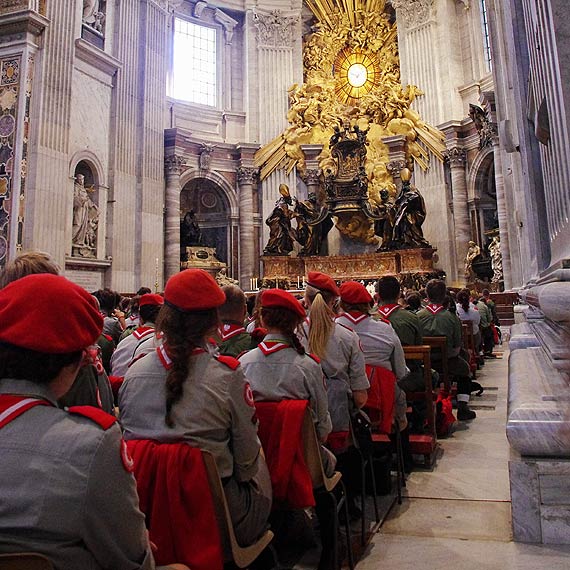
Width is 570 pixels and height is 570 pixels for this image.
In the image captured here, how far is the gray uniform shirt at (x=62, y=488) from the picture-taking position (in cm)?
94

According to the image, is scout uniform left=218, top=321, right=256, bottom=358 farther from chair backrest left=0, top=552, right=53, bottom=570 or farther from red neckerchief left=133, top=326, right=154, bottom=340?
chair backrest left=0, top=552, right=53, bottom=570

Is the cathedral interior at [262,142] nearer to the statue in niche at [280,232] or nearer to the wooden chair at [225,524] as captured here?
the statue in niche at [280,232]

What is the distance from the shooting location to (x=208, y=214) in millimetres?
18500

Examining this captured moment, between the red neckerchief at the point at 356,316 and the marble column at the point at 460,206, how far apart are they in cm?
1362

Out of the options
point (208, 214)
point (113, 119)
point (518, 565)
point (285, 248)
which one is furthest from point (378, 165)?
point (518, 565)

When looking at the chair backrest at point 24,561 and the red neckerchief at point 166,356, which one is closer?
the chair backrest at point 24,561

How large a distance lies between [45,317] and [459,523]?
2496mm

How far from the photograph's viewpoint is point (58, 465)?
947 mm

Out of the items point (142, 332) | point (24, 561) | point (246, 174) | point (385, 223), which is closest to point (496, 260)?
point (385, 223)

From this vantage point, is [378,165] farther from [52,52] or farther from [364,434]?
[364,434]

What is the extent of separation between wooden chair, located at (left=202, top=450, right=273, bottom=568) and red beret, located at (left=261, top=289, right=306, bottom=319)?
0.87 m

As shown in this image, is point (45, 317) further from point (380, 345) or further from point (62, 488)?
point (380, 345)

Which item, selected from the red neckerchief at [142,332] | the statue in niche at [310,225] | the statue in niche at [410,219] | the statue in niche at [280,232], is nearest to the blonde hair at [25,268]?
the red neckerchief at [142,332]

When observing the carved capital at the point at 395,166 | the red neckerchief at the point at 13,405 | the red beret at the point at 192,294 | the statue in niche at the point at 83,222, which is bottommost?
the red neckerchief at the point at 13,405
